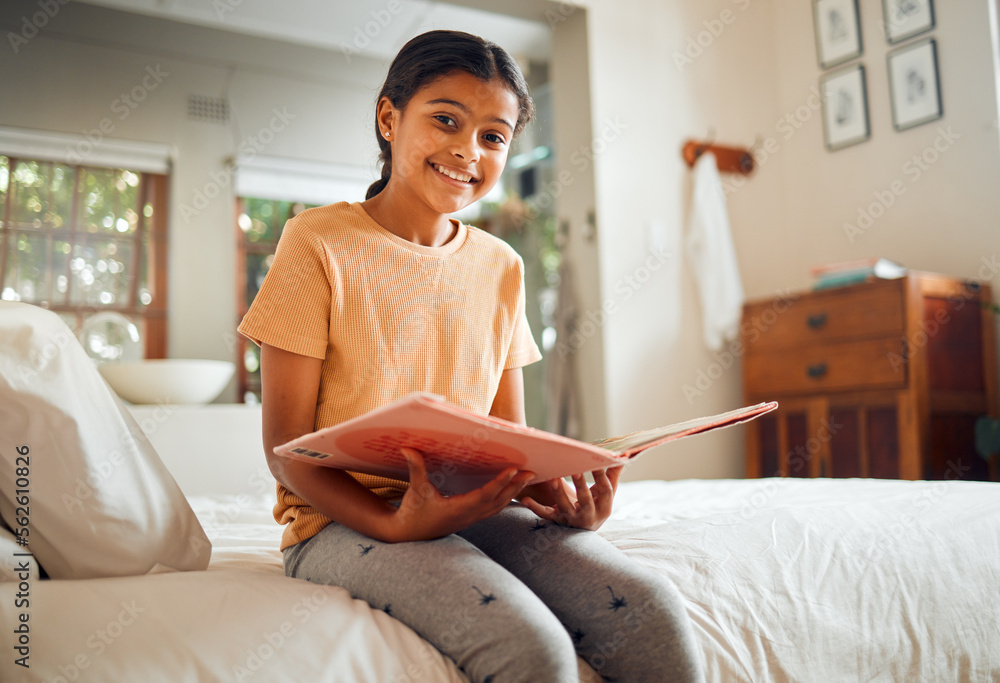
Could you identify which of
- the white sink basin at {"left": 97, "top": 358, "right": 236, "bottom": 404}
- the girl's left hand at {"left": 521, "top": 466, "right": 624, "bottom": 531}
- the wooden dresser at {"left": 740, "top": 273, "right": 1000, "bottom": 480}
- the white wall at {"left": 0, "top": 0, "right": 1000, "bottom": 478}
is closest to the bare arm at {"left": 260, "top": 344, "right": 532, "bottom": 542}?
the girl's left hand at {"left": 521, "top": 466, "right": 624, "bottom": 531}

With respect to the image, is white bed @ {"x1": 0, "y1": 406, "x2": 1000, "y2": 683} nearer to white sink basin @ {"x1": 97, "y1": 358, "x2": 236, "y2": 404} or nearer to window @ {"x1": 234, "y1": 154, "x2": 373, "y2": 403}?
white sink basin @ {"x1": 97, "y1": 358, "x2": 236, "y2": 404}

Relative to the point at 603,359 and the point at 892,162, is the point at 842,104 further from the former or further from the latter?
the point at 603,359

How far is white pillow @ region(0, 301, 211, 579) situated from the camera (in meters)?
0.78

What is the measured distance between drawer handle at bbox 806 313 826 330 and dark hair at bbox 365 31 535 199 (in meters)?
2.15

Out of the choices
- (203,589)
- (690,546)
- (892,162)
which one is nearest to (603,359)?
(892,162)

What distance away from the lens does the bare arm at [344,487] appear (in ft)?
2.53

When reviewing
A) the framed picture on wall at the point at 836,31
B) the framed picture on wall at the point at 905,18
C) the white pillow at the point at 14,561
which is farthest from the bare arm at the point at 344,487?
the framed picture on wall at the point at 836,31

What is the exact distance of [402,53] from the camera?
105 centimetres

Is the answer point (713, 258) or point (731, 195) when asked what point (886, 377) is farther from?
point (731, 195)

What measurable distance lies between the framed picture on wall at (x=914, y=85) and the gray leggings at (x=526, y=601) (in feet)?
9.44

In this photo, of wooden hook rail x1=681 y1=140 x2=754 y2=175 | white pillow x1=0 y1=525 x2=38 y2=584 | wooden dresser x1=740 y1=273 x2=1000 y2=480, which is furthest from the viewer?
wooden hook rail x1=681 y1=140 x2=754 y2=175

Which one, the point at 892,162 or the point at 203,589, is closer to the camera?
the point at 203,589

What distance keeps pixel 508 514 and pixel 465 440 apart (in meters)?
0.30

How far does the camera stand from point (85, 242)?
158 inches
